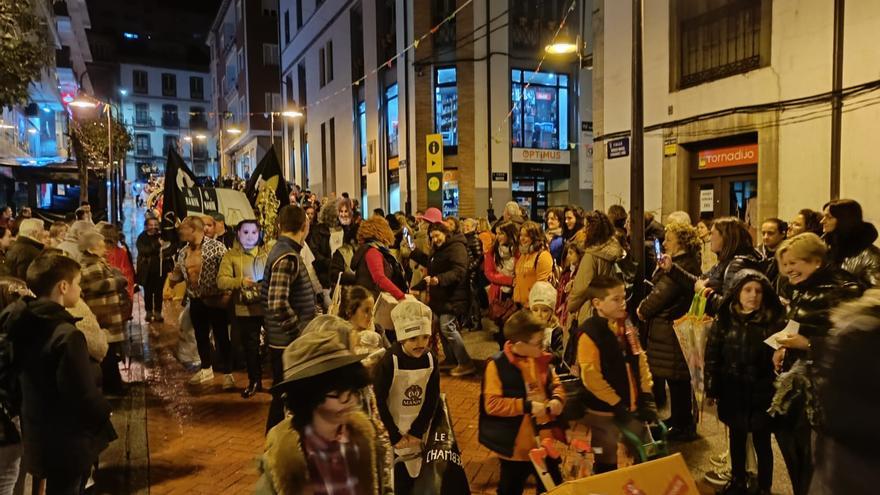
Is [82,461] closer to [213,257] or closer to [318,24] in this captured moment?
[213,257]

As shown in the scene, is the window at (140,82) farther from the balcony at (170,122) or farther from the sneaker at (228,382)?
the sneaker at (228,382)

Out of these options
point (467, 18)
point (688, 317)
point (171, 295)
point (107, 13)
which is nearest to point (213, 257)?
point (171, 295)

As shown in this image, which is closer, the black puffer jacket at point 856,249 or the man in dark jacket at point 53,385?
the man in dark jacket at point 53,385

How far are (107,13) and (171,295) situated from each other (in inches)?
3542

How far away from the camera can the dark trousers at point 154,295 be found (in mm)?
10930

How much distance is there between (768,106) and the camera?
10.7m

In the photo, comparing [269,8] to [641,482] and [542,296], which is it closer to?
[542,296]

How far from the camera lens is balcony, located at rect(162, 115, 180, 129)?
270 ft

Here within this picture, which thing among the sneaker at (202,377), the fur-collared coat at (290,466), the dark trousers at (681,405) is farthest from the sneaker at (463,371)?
the fur-collared coat at (290,466)

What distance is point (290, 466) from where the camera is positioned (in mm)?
1980

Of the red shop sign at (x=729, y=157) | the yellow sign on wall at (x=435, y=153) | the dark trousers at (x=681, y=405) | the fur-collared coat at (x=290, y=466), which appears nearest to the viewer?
the fur-collared coat at (x=290, y=466)

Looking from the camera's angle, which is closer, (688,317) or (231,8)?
(688,317)

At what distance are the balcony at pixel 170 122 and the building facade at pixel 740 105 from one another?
79748 mm

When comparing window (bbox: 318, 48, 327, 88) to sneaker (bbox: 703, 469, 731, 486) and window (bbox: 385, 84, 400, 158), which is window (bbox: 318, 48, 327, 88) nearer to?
window (bbox: 385, 84, 400, 158)
